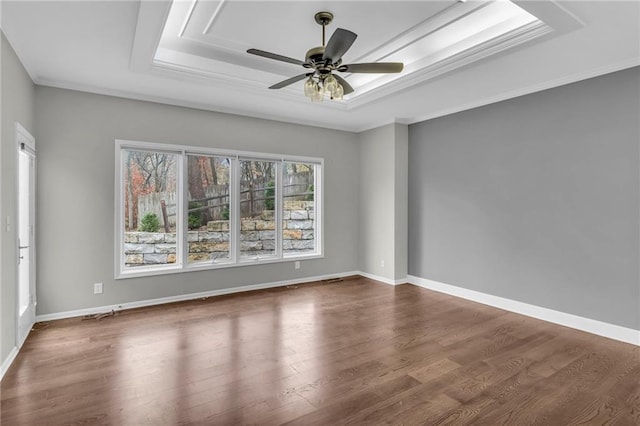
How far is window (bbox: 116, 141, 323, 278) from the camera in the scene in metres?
4.50

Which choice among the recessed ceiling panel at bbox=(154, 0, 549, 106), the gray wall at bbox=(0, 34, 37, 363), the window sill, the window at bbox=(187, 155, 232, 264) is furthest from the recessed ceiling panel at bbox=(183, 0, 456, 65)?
the window sill

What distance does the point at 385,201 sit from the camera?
5.79 meters

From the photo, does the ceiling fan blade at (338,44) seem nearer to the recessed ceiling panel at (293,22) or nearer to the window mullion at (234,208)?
the recessed ceiling panel at (293,22)

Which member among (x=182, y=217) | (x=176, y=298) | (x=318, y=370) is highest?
(x=182, y=217)

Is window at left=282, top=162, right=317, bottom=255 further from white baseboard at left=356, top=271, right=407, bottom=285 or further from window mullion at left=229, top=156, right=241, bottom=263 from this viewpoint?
white baseboard at left=356, top=271, right=407, bottom=285

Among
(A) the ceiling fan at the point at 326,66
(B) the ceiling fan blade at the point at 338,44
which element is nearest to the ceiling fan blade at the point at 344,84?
(A) the ceiling fan at the point at 326,66

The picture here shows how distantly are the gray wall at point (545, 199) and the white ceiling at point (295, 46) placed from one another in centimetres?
35

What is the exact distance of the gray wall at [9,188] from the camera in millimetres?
2736

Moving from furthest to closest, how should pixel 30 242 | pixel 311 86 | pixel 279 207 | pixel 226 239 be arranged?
1. pixel 279 207
2. pixel 226 239
3. pixel 30 242
4. pixel 311 86

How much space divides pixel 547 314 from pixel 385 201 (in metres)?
2.70

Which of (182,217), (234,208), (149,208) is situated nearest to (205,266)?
(182,217)

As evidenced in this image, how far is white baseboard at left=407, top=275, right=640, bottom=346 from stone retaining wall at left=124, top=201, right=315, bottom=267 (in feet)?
7.23

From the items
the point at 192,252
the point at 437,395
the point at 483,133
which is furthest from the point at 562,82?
the point at 192,252

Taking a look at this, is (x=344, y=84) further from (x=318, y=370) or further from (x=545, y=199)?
(x=545, y=199)
